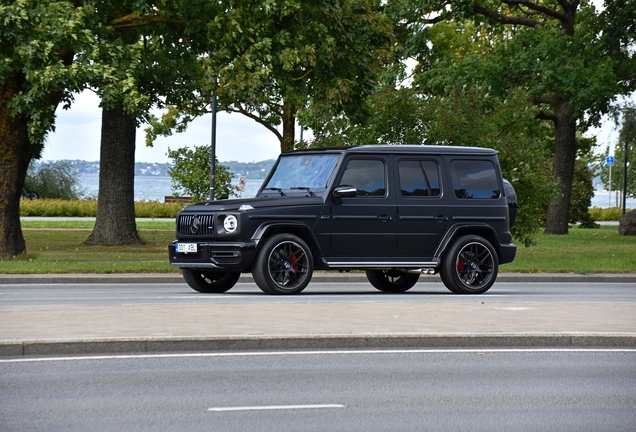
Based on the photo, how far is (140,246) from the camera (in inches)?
1191

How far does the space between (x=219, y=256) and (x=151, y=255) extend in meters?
11.9

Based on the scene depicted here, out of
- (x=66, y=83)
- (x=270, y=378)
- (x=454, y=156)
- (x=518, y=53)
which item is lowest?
(x=270, y=378)

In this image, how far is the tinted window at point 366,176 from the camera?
16.6 m

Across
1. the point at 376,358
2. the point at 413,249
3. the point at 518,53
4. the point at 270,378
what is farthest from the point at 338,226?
the point at 518,53

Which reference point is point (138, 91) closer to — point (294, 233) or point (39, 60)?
point (39, 60)

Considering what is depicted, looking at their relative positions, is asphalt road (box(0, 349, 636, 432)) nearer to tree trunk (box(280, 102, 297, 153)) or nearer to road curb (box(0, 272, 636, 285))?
road curb (box(0, 272, 636, 285))

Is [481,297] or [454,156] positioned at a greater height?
[454,156]

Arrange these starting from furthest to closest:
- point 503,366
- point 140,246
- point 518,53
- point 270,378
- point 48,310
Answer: point 518,53
point 140,246
point 48,310
point 503,366
point 270,378

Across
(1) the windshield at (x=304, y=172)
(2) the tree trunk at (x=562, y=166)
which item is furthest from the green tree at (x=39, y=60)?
(2) the tree trunk at (x=562, y=166)

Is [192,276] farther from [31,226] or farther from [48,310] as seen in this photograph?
[31,226]

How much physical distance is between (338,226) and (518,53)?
2520cm

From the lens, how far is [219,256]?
15.8 meters

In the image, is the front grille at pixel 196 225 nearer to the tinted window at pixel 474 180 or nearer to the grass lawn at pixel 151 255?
the tinted window at pixel 474 180

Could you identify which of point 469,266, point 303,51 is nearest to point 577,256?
point 303,51
